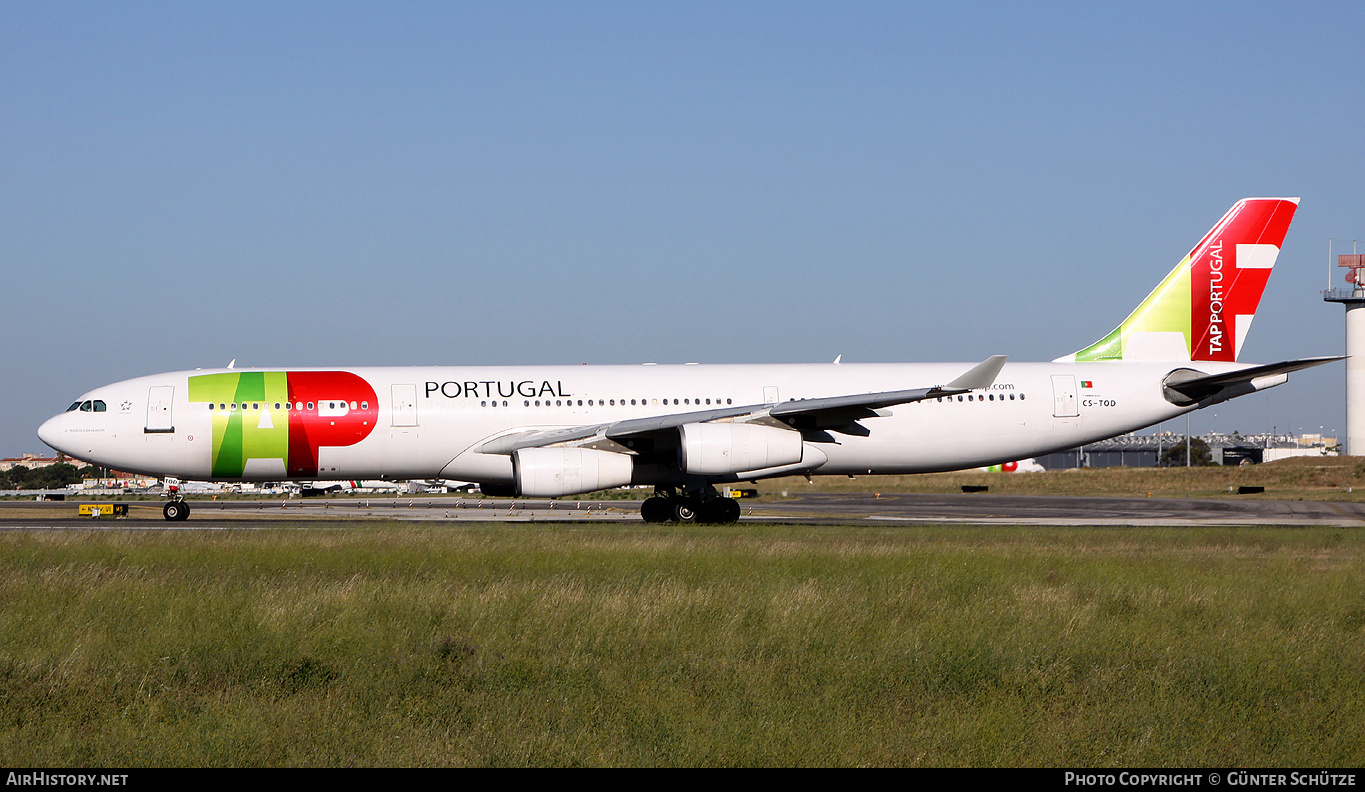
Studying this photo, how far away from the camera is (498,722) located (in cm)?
718

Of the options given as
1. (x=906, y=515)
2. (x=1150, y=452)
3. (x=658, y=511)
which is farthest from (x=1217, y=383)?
(x=1150, y=452)

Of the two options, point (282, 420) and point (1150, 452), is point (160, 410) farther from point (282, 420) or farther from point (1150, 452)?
point (1150, 452)

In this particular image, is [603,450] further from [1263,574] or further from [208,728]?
[208,728]

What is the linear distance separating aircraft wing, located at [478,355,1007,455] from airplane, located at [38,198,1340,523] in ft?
0.16

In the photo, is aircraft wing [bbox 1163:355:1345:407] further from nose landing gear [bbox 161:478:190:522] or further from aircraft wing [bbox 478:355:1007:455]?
nose landing gear [bbox 161:478:190:522]

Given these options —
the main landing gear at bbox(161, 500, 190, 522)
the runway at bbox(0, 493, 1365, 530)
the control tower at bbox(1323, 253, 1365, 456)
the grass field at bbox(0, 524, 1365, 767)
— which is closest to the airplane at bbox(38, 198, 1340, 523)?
the runway at bbox(0, 493, 1365, 530)

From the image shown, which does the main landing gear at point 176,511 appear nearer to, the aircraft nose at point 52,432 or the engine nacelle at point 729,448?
the aircraft nose at point 52,432

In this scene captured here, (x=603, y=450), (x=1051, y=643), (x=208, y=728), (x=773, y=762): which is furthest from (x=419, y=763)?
(x=603, y=450)

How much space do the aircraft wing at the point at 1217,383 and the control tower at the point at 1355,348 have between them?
6289 cm

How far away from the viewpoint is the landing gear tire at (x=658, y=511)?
2642cm

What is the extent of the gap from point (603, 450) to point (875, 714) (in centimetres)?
1779

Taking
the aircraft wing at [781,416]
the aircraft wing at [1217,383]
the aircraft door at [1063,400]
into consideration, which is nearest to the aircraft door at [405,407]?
the aircraft wing at [781,416]

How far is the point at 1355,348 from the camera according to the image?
8406cm

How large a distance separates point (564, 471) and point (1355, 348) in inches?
3129
